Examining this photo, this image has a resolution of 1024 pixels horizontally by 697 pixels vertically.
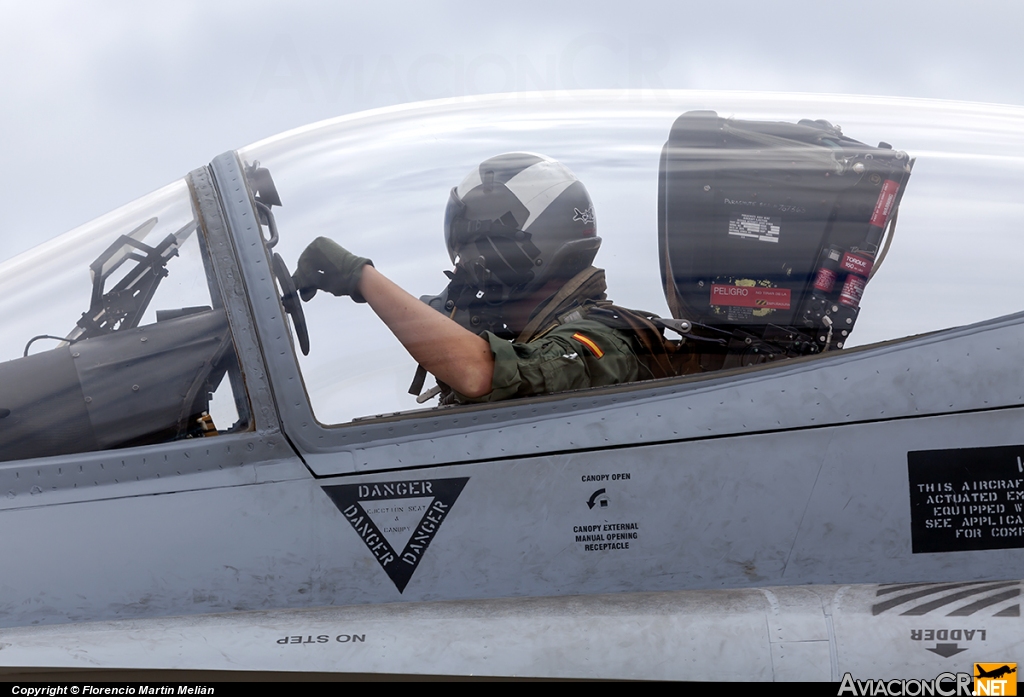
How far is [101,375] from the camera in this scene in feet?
6.05

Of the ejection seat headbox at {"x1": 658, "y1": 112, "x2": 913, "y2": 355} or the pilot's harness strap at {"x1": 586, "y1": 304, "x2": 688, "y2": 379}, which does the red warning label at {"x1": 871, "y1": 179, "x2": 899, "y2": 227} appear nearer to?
the ejection seat headbox at {"x1": 658, "y1": 112, "x2": 913, "y2": 355}

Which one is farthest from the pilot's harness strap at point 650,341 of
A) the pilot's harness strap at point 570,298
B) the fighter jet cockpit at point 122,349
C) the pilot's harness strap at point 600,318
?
the fighter jet cockpit at point 122,349

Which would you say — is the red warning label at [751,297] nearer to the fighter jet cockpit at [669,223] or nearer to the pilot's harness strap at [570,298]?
the fighter jet cockpit at [669,223]

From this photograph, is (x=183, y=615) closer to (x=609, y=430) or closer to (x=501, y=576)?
(x=501, y=576)

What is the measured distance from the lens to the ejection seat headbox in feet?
6.38

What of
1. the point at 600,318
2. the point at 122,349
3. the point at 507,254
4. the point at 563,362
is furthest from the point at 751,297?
the point at 122,349

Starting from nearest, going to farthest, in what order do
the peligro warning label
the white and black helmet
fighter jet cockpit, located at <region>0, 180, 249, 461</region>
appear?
the peligro warning label, fighter jet cockpit, located at <region>0, 180, 249, 461</region>, the white and black helmet

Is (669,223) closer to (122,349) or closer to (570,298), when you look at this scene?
(570,298)

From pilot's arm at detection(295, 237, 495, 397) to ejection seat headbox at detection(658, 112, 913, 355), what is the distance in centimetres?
53

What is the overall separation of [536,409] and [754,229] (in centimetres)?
73

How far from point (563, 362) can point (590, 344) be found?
0.09 m

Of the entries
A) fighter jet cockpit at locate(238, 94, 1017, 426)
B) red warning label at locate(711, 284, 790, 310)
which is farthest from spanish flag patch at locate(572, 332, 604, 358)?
red warning label at locate(711, 284, 790, 310)

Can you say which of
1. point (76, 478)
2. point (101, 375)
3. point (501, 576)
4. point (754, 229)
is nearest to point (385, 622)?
point (501, 576)

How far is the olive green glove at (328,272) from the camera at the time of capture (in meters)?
1.91
